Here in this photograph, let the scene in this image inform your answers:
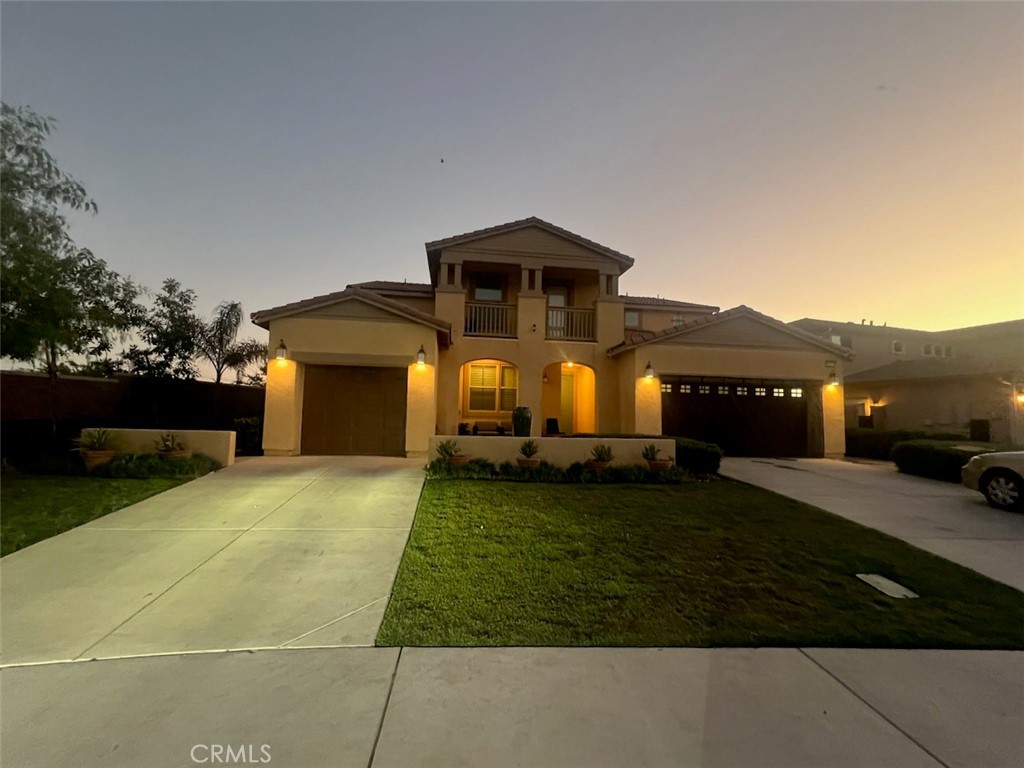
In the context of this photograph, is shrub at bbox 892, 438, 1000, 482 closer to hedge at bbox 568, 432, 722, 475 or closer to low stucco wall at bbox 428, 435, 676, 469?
hedge at bbox 568, 432, 722, 475

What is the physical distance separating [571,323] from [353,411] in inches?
296

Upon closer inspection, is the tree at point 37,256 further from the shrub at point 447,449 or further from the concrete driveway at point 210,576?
the shrub at point 447,449

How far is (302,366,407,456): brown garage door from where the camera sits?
39.0 feet

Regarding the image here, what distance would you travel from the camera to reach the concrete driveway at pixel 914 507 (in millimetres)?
5480

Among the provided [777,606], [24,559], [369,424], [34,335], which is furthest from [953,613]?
[34,335]

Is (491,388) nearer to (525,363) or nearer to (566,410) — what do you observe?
(525,363)

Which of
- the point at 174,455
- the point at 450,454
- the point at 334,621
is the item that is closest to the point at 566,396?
the point at 450,454

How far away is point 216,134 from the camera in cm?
1161

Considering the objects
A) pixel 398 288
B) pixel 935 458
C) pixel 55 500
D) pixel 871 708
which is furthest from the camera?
pixel 398 288

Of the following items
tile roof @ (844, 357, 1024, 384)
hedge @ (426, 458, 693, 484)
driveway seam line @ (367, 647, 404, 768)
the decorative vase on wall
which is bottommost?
driveway seam line @ (367, 647, 404, 768)

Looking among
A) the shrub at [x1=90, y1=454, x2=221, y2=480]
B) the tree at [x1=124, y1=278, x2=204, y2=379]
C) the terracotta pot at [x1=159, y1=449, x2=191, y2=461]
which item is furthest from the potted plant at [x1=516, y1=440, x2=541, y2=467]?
the tree at [x1=124, y1=278, x2=204, y2=379]

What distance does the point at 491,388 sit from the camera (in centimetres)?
1534

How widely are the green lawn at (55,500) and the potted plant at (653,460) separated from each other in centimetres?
910

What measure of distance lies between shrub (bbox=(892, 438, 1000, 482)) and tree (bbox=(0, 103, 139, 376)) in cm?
1925
